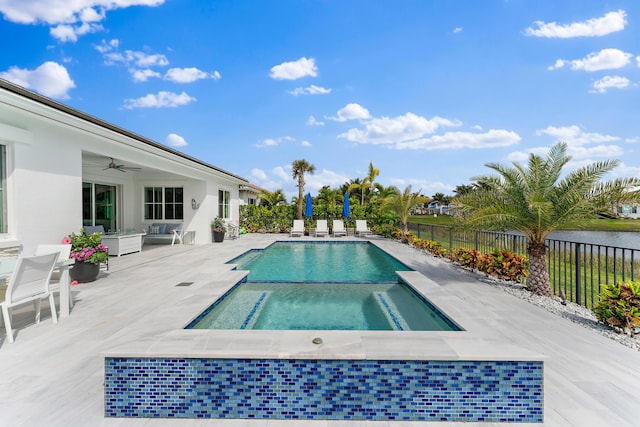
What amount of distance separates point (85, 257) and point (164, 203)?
A: 7.60 meters

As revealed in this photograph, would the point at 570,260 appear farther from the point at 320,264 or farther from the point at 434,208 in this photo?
the point at 434,208

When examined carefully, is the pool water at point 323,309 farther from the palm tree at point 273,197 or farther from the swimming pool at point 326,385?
the palm tree at point 273,197

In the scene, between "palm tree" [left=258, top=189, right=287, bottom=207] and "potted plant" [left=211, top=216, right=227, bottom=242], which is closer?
"potted plant" [left=211, top=216, right=227, bottom=242]

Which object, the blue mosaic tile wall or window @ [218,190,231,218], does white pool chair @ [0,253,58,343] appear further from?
window @ [218,190,231,218]

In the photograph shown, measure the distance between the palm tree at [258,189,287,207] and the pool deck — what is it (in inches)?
735

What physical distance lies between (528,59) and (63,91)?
2536cm

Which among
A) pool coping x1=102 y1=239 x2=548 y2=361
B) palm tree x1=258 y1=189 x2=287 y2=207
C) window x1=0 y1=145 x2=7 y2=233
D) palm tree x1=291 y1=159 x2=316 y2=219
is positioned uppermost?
palm tree x1=291 y1=159 x2=316 y2=219

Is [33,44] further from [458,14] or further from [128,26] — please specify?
[458,14]

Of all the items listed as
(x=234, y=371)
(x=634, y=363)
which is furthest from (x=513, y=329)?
(x=234, y=371)

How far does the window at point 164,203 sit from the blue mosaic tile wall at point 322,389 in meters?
12.0

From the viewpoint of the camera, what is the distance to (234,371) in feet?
8.69

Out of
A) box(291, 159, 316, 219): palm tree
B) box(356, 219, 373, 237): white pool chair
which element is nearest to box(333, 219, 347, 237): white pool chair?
box(356, 219, 373, 237): white pool chair

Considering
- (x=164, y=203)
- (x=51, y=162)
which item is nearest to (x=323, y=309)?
(x=51, y=162)

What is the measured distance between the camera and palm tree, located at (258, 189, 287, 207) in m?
23.9
